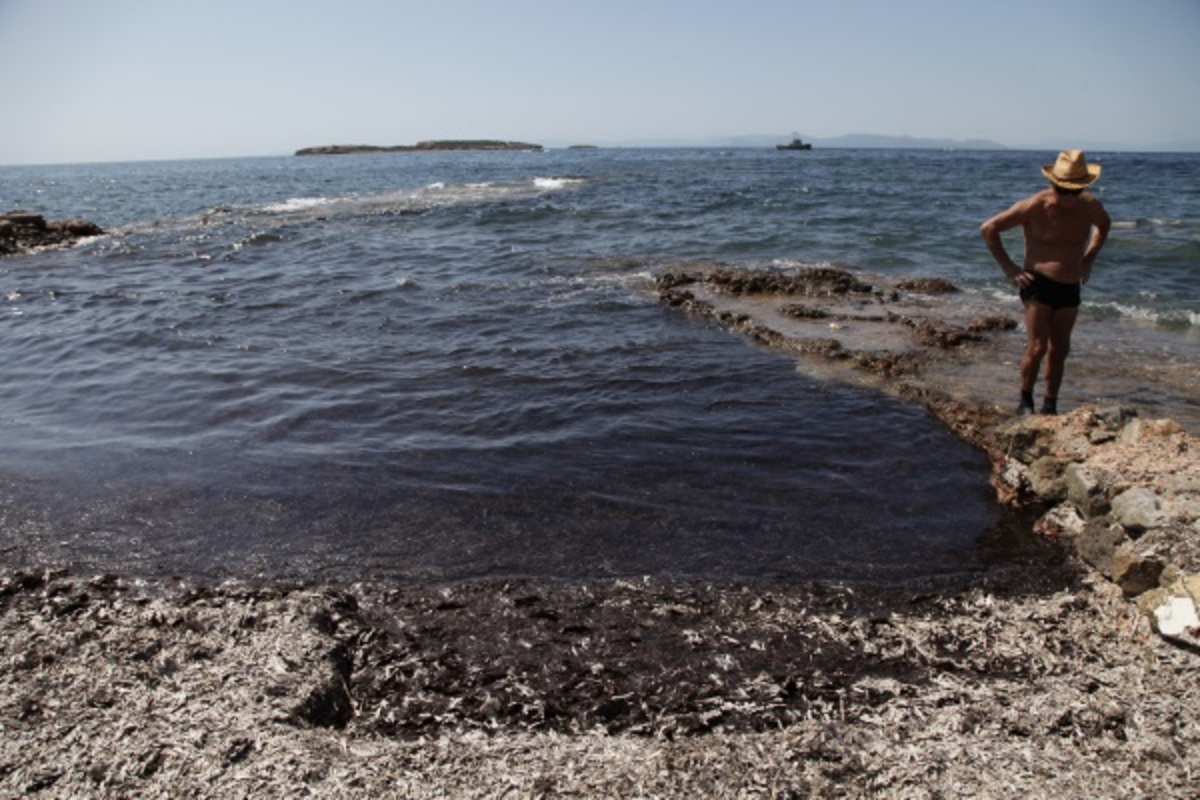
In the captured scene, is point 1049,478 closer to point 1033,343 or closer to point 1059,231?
point 1033,343

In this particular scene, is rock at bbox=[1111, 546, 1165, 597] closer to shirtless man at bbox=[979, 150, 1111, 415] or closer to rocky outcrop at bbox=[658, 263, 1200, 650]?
rocky outcrop at bbox=[658, 263, 1200, 650]

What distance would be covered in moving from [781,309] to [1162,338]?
202 inches

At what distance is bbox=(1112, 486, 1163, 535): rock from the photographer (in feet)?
14.0

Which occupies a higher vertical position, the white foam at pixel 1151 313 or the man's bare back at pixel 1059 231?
the man's bare back at pixel 1059 231

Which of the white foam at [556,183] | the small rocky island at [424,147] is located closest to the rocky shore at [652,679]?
the white foam at [556,183]

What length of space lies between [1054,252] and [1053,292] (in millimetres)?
348

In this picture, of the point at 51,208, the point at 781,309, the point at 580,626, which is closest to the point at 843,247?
the point at 781,309

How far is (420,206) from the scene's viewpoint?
29.3 meters

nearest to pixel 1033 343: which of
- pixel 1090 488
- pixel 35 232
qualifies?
pixel 1090 488

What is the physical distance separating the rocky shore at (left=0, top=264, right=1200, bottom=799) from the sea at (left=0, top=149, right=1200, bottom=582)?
1.33ft

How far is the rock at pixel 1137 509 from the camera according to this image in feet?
14.0

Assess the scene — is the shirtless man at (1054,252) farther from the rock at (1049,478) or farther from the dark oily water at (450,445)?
the rock at (1049,478)

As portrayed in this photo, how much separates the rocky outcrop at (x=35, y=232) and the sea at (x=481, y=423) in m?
5.22

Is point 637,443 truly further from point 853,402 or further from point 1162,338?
point 1162,338
